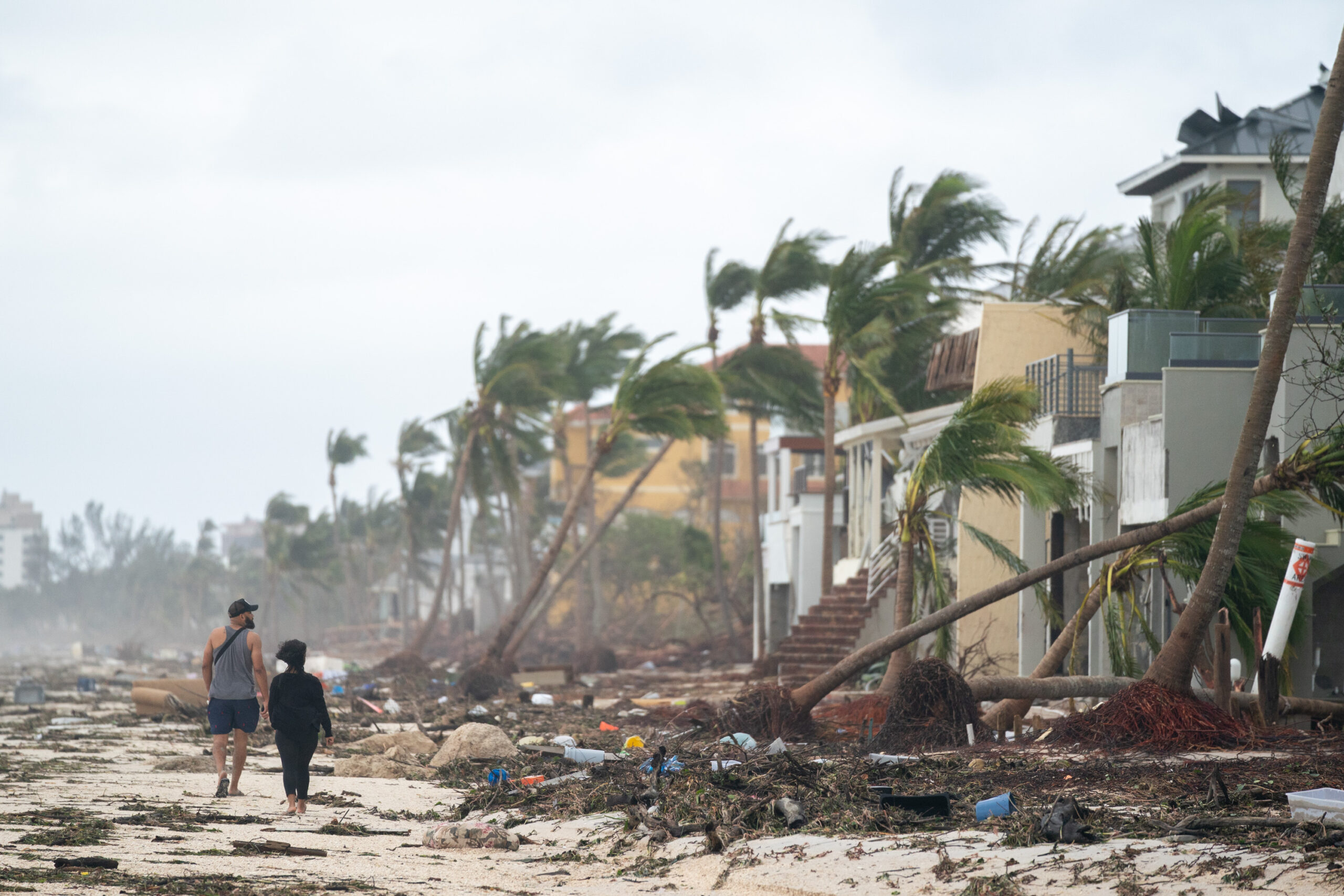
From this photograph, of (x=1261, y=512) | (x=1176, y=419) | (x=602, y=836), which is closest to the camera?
(x=602, y=836)

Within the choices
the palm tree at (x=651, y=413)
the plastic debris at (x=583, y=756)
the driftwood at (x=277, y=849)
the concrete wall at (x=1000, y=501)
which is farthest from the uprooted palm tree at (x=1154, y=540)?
the palm tree at (x=651, y=413)

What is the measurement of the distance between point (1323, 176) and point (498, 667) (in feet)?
64.1

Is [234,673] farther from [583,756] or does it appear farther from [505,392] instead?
[505,392]

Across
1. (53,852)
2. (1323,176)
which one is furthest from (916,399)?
(53,852)

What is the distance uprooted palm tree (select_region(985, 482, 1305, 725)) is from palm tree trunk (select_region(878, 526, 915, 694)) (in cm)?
181

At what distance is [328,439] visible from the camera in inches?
2250

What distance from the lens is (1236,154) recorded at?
32344 millimetres

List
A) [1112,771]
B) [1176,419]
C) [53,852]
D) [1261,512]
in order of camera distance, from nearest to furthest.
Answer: [53,852]
[1112,771]
[1261,512]
[1176,419]

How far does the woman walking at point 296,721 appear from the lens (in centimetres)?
992

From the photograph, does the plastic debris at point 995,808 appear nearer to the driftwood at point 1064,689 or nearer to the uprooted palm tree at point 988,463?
the driftwood at point 1064,689

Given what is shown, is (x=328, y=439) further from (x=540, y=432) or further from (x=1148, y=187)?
(x=1148, y=187)

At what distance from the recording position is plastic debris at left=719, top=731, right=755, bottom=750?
12.4 metres

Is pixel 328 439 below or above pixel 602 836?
above

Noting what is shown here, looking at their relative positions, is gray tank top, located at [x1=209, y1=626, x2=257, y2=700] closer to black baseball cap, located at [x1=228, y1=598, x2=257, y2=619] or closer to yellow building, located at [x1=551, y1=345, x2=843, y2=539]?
black baseball cap, located at [x1=228, y1=598, x2=257, y2=619]
